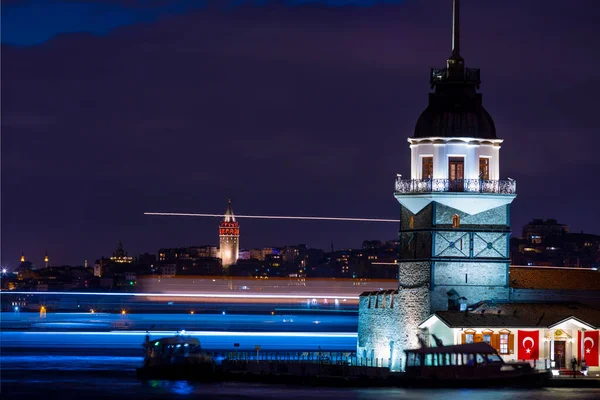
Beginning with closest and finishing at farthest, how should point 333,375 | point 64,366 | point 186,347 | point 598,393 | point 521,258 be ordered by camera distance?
1. point 598,393
2. point 333,375
3. point 186,347
4. point 64,366
5. point 521,258

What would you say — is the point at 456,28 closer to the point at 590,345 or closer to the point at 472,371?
the point at 590,345

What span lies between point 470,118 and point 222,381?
14.6 metres

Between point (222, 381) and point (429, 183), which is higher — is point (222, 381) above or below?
below

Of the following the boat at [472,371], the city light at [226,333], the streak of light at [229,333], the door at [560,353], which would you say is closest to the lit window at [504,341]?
the boat at [472,371]

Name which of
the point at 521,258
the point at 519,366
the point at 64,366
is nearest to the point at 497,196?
the point at 519,366

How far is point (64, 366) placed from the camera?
84.6 metres

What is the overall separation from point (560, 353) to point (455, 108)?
1071cm

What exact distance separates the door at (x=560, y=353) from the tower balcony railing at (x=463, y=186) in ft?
21.5

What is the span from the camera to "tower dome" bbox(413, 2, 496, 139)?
67.4 metres

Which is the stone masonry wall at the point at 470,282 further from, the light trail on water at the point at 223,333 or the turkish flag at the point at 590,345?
the light trail on water at the point at 223,333

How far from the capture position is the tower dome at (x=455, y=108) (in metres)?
67.4

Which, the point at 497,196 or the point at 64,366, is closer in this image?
the point at 497,196

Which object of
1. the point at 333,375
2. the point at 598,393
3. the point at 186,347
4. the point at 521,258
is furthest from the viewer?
the point at 521,258

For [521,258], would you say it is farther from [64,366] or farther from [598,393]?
[598,393]
